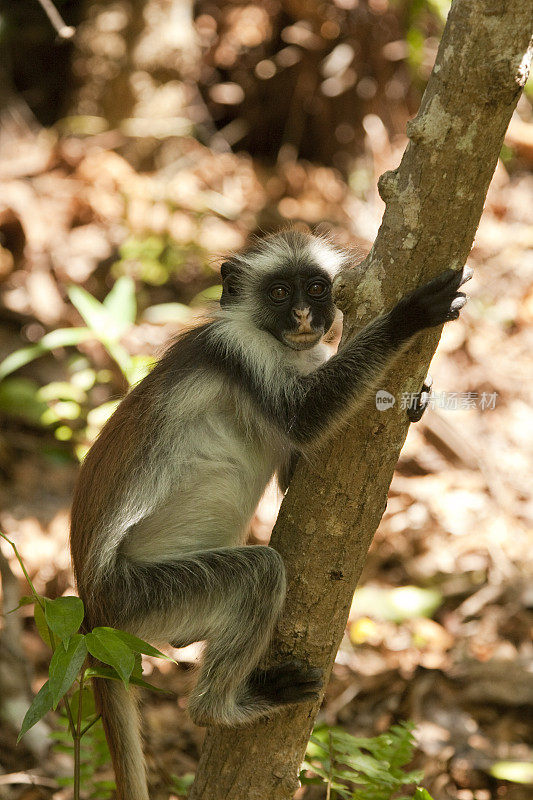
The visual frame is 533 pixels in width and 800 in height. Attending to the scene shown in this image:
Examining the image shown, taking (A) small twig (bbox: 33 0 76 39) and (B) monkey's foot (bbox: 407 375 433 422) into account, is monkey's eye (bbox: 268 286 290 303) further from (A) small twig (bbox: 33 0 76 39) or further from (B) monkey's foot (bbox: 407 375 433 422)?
(A) small twig (bbox: 33 0 76 39)

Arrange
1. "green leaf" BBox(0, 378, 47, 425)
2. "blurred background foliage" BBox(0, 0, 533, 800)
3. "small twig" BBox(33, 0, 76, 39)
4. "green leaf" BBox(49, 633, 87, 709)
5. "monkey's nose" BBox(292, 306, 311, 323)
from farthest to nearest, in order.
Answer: "green leaf" BBox(0, 378, 47, 425)
"blurred background foliage" BBox(0, 0, 533, 800)
"small twig" BBox(33, 0, 76, 39)
"monkey's nose" BBox(292, 306, 311, 323)
"green leaf" BBox(49, 633, 87, 709)

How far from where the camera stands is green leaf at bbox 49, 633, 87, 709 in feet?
9.51

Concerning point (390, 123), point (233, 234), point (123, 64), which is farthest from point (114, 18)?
point (390, 123)

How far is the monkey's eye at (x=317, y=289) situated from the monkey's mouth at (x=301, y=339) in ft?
1.03

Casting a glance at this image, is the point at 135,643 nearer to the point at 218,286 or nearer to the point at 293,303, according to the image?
the point at 293,303

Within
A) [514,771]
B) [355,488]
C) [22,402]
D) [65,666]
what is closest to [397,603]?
[514,771]

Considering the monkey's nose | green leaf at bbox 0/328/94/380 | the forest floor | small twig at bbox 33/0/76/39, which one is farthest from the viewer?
green leaf at bbox 0/328/94/380

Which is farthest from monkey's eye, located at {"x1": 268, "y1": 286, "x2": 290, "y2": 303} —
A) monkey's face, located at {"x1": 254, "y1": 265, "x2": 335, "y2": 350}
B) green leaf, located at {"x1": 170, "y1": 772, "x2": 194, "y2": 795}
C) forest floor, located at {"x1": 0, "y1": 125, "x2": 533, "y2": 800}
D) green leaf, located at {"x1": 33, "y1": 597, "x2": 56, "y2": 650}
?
green leaf, located at {"x1": 170, "y1": 772, "x2": 194, "y2": 795}

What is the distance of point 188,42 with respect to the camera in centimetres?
1041

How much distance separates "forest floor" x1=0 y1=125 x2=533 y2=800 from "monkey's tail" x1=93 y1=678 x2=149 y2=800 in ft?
2.57

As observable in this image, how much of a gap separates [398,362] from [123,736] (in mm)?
2355

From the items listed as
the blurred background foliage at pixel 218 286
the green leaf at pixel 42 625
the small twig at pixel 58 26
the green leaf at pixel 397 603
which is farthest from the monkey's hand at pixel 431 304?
the green leaf at pixel 397 603

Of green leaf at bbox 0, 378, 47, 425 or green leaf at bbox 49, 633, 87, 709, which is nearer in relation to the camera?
green leaf at bbox 49, 633, 87, 709

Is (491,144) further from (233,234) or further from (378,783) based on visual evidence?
(233,234)
